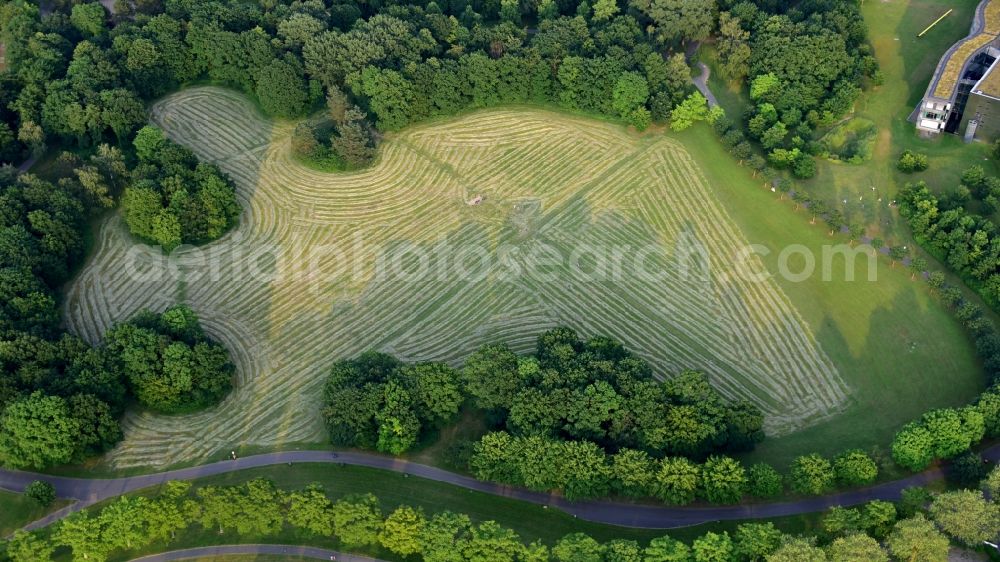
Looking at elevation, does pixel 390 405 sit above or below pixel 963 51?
below

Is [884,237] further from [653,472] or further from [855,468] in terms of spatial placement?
[653,472]

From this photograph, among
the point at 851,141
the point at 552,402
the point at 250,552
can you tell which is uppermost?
the point at 851,141

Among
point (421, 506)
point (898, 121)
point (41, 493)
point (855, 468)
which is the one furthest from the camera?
point (898, 121)

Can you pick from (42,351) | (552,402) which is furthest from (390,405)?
(42,351)

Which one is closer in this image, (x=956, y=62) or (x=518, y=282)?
(x=518, y=282)

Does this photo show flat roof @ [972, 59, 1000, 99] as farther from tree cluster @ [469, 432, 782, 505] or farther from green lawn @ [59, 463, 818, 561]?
green lawn @ [59, 463, 818, 561]

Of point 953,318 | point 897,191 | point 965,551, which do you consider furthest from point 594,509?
point 897,191

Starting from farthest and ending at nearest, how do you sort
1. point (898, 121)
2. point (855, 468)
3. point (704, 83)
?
point (704, 83), point (898, 121), point (855, 468)
